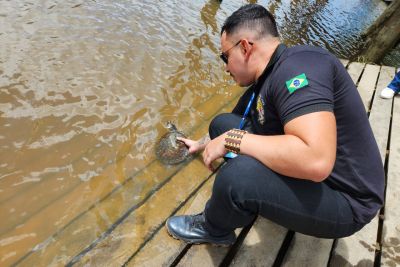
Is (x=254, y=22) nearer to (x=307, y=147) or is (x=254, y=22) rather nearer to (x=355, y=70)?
(x=307, y=147)

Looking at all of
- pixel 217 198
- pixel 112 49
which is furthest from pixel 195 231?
pixel 112 49

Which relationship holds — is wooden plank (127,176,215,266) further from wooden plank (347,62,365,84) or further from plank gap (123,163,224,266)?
wooden plank (347,62,365,84)

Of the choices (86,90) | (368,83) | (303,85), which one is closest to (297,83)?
(303,85)

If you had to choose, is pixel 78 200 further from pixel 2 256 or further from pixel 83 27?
pixel 83 27

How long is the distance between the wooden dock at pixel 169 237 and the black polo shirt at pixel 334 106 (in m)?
0.60

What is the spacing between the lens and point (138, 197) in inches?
113

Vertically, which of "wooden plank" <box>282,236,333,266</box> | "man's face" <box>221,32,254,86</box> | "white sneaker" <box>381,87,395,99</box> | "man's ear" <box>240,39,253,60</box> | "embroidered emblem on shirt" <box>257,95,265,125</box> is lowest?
"wooden plank" <box>282,236,333,266</box>

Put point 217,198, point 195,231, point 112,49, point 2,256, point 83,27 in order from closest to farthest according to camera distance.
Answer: point 217,198
point 195,231
point 2,256
point 112,49
point 83,27

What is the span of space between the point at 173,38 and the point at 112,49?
1.14 m

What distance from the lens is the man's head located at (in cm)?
193

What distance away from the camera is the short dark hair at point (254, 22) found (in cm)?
193

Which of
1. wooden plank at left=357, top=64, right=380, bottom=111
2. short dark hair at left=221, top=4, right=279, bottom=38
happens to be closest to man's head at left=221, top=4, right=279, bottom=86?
short dark hair at left=221, top=4, right=279, bottom=38

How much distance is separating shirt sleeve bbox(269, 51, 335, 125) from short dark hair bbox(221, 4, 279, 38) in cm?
31

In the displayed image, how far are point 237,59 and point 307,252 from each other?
4.24 feet
